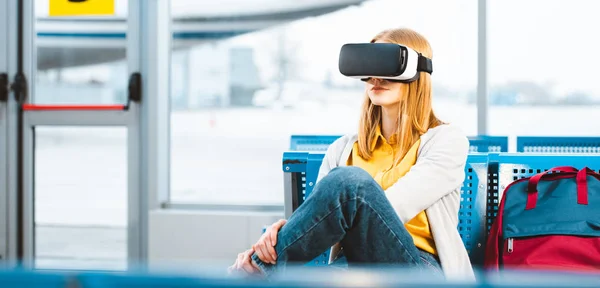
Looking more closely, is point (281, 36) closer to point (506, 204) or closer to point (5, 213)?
point (5, 213)

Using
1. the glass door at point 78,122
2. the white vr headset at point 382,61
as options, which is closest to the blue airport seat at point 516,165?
the white vr headset at point 382,61

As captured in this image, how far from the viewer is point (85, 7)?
401cm

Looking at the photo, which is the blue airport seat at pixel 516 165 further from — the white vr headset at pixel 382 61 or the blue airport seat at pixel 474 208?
the white vr headset at pixel 382 61

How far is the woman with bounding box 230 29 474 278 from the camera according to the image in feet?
5.35

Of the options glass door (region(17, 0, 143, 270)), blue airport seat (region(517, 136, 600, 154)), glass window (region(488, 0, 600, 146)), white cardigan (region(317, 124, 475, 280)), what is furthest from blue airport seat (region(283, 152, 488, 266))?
glass door (region(17, 0, 143, 270))

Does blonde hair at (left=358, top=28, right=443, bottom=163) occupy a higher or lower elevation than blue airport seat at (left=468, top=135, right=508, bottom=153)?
higher

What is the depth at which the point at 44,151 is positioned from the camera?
415 cm

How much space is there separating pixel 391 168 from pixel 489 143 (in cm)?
124

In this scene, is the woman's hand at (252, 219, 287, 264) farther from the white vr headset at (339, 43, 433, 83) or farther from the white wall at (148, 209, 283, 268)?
the white wall at (148, 209, 283, 268)

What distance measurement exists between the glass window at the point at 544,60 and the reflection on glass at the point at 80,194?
Answer: 214 centimetres

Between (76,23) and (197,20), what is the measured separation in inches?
27.9

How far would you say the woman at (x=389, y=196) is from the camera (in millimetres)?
1631

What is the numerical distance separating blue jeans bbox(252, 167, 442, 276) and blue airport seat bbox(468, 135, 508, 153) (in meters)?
1.56

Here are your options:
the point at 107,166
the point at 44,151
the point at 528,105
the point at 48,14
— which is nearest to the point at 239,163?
the point at 107,166
